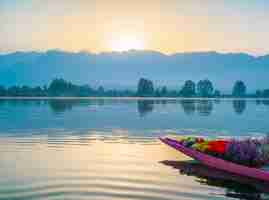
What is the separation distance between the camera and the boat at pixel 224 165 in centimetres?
2097

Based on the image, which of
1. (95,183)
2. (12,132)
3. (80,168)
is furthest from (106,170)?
(12,132)

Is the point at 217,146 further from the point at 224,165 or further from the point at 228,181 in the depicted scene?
the point at 228,181

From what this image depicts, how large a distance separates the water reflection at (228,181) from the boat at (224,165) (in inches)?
9.3

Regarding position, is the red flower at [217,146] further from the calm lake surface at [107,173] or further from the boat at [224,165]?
the calm lake surface at [107,173]

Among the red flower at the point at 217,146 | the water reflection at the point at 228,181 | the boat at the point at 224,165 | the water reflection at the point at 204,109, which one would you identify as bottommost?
the water reflection at the point at 228,181

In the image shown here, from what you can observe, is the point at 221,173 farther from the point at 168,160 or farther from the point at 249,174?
the point at 168,160

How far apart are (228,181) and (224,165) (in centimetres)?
212

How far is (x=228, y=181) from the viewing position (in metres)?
21.1

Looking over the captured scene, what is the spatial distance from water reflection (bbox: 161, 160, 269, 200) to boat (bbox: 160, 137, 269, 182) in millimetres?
235

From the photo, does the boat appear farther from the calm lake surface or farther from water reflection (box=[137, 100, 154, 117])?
water reflection (box=[137, 100, 154, 117])

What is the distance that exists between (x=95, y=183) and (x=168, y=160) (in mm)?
7123

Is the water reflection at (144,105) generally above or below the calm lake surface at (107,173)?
above

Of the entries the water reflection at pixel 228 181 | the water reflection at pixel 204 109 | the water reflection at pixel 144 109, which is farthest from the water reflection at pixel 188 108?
the water reflection at pixel 228 181

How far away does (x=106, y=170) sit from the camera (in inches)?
892
